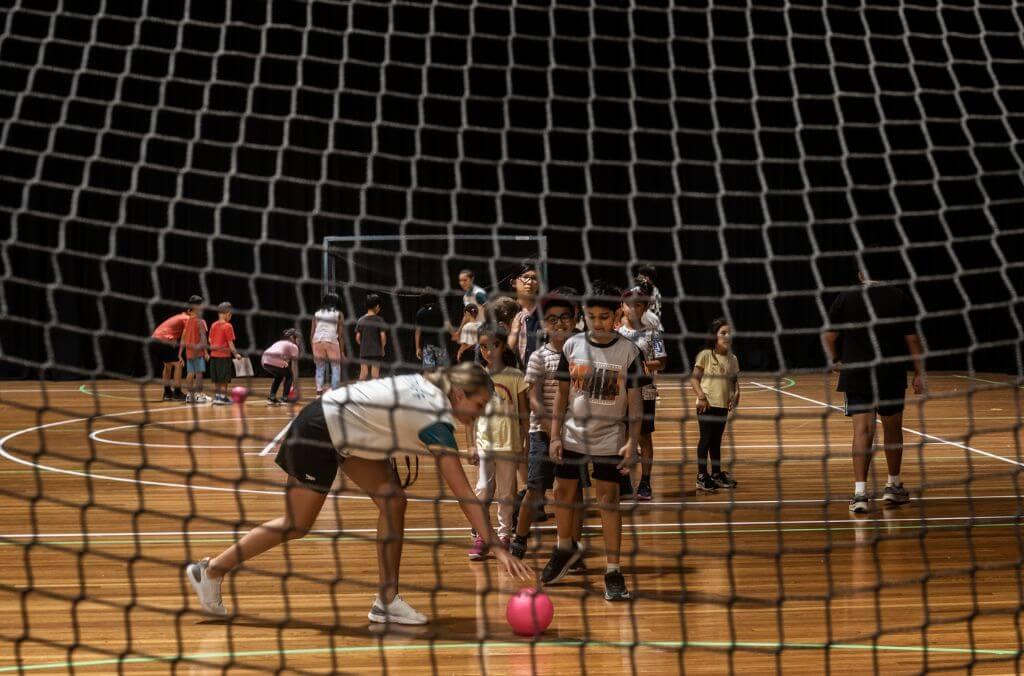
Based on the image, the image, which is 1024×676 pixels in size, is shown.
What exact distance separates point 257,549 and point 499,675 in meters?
1.22

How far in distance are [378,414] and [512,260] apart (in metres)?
0.81

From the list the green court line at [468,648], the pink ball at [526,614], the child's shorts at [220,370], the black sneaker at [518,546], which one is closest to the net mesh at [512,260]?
the green court line at [468,648]

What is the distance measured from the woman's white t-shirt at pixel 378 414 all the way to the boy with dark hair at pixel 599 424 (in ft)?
2.38

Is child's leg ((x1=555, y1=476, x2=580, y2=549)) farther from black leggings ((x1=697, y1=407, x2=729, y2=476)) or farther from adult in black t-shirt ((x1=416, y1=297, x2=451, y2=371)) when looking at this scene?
adult in black t-shirt ((x1=416, y1=297, x2=451, y2=371))

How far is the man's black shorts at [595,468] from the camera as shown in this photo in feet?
16.5

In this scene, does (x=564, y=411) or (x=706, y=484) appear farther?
(x=706, y=484)

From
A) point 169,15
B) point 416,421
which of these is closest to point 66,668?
point 416,421

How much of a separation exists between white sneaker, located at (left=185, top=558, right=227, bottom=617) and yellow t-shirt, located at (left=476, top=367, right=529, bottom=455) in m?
1.47

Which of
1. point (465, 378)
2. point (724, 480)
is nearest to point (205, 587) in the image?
point (465, 378)

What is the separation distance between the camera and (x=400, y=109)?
1486cm

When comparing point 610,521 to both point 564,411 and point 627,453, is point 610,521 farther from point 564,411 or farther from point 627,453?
point 564,411

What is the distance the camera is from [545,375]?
5.41 meters

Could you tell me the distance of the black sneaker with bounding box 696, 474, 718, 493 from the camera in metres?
8.04

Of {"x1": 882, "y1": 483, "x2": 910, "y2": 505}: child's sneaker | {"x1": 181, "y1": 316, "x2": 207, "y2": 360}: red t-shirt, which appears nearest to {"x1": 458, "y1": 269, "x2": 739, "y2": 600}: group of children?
{"x1": 882, "y1": 483, "x2": 910, "y2": 505}: child's sneaker
